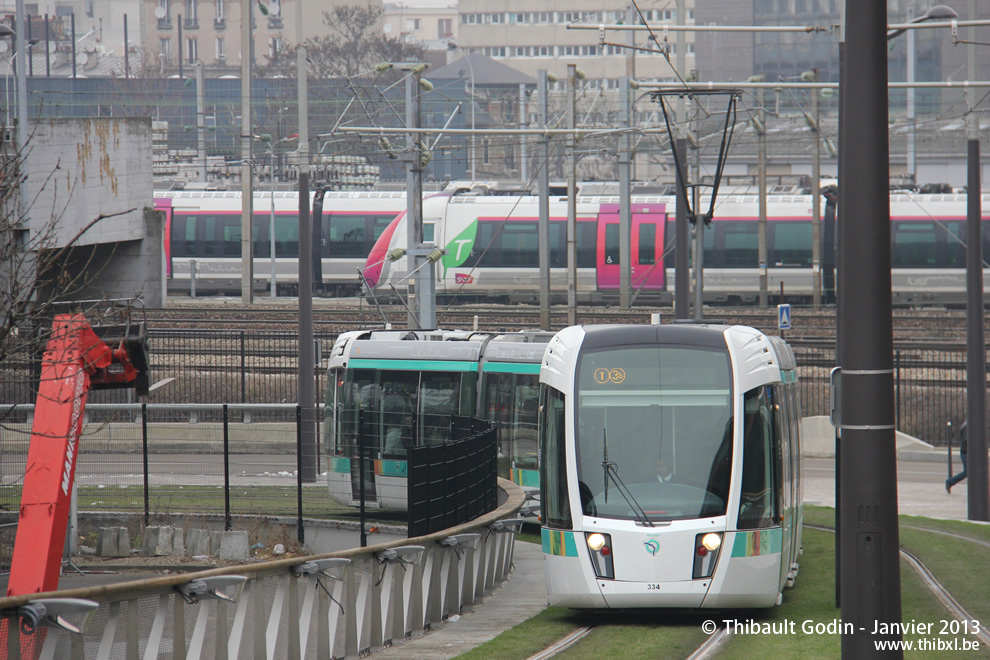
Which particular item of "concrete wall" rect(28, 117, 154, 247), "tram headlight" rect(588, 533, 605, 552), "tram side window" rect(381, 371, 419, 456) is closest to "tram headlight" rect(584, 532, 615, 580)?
"tram headlight" rect(588, 533, 605, 552)

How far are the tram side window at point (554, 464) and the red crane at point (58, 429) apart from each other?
3915mm

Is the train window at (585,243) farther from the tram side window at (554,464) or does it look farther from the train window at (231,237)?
the tram side window at (554,464)

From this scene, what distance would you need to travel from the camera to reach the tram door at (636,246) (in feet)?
143

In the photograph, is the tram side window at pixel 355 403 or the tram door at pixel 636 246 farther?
the tram door at pixel 636 246

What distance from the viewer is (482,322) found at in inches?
1363

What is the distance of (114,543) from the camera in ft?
52.0

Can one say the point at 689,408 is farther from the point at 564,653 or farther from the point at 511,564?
the point at 511,564

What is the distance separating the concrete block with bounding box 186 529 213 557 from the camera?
15758 millimetres

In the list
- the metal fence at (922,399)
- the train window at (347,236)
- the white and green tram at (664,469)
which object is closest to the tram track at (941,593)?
the white and green tram at (664,469)

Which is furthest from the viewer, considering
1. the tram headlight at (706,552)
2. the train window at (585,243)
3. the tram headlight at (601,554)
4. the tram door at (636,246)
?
the train window at (585,243)

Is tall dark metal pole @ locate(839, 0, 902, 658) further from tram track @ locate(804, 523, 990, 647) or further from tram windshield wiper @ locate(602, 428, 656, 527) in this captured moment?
tram windshield wiper @ locate(602, 428, 656, 527)

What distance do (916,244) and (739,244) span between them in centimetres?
589

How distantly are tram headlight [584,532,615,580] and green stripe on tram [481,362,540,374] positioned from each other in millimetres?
6809

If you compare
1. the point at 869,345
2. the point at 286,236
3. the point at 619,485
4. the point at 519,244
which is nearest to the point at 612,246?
the point at 519,244
